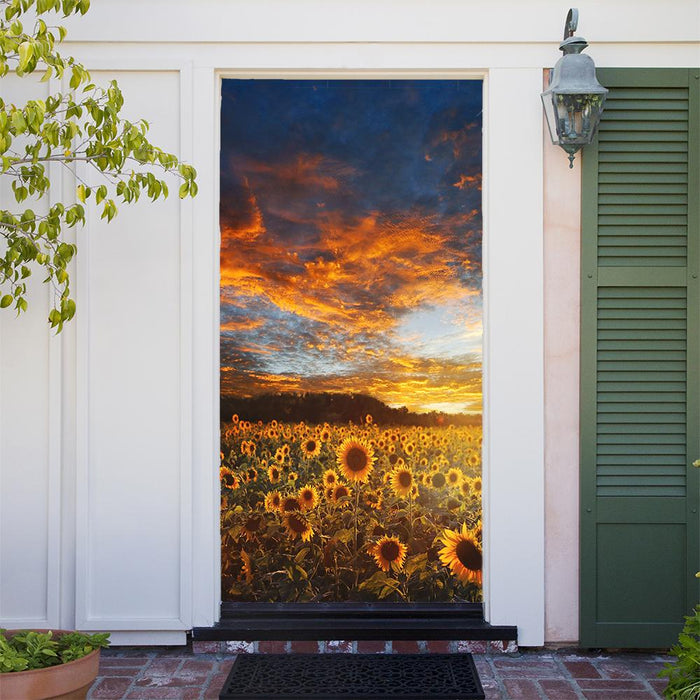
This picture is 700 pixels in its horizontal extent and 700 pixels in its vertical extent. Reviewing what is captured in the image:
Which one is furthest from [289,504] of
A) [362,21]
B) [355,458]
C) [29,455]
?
[362,21]

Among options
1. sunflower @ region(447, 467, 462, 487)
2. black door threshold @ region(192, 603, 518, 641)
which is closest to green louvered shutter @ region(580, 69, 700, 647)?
black door threshold @ region(192, 603, 518, 641)

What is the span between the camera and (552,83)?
154 inches

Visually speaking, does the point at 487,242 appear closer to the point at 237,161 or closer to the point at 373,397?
the point at 373,397

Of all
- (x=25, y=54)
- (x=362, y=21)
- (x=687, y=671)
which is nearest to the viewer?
(x=25, y=54)

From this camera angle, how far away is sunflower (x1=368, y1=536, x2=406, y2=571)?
445 centimetres

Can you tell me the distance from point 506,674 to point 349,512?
3.80ft

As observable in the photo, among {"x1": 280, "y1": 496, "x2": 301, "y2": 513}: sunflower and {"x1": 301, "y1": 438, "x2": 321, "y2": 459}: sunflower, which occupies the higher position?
{"x1": 301, "y1": 438, "x2": 321, "y2": 459}: sunflower

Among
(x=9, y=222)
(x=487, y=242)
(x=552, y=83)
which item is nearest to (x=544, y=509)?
(x=487, y=242)

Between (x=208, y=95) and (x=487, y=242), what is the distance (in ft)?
5.14

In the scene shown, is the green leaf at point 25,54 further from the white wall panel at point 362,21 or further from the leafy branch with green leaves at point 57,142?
the white wall panel at point 362,21

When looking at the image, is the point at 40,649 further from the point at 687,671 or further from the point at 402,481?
the point at 687,671

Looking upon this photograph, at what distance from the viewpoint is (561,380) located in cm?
413

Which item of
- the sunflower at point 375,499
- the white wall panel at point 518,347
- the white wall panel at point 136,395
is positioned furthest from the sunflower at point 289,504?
the white wall panel at point 518,347

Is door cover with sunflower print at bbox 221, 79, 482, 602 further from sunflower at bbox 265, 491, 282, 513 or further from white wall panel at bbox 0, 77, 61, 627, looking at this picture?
white wall panel at bbox 0, 77, 61, 627
